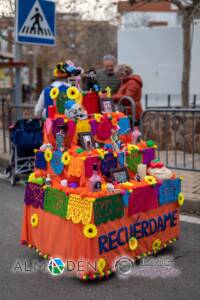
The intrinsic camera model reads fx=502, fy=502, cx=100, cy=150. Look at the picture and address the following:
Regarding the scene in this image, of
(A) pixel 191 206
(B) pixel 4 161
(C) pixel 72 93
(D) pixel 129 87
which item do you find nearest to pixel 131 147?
(C) pixel 72 93

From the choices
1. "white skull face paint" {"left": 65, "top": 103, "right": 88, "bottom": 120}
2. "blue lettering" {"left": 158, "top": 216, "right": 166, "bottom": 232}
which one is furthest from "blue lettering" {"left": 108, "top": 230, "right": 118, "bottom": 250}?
"white skull face paint" {"left": 65, "top": 103, "right": 88, "bottom": 120}

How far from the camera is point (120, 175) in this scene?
4.65 metres

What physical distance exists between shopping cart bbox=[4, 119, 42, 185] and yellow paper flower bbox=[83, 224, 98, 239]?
4167 millimetres

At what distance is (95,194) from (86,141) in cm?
68

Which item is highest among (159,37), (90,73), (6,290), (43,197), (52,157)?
(159,37)

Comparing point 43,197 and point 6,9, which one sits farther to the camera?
→ point 6,9

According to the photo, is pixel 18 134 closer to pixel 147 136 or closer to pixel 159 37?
pixel 147 136

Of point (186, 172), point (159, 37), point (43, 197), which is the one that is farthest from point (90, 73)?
point (159, 37)

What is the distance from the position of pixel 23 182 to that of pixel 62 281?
4409 millimetres

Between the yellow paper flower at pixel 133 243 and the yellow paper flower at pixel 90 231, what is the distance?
1.56 ft

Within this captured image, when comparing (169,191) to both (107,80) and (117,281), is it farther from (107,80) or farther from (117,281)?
(107,80)

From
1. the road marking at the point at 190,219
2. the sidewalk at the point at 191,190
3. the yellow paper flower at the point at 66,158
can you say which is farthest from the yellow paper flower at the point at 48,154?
the sidewalk at the point at 191,190

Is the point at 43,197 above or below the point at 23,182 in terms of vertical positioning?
above

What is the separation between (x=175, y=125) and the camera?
9672 millimetres
